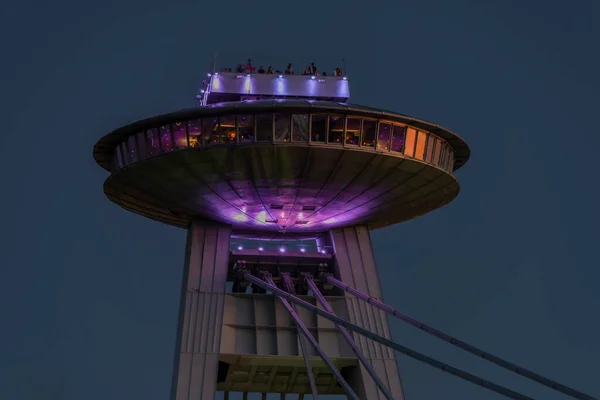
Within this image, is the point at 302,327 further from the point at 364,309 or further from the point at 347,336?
the point at 364,309

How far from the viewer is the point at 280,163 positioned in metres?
35.3

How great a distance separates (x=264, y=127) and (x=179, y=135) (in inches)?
135

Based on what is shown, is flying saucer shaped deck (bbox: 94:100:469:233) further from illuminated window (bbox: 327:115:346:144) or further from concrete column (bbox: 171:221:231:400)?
concrete column (bbox: 171:221:231:400)

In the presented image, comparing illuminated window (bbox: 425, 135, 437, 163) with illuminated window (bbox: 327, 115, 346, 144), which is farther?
illuminated window (bbox: 425, 135, 437, 163)

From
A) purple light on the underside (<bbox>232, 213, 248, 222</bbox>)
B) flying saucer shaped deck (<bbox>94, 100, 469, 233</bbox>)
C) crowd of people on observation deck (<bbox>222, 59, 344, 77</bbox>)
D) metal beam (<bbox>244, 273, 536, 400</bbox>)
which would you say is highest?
crowd of people on observation deck (<bbox>222, 59, 344, 77</bbox>)

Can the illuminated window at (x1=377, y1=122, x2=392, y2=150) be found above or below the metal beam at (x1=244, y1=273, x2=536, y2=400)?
above

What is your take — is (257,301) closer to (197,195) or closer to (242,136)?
(197,195)

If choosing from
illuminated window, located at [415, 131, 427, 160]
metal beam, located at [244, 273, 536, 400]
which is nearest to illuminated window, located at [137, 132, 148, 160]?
metal beam, located at [244, 273, 536, 400]

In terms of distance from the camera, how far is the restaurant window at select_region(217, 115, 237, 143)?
34531 mm

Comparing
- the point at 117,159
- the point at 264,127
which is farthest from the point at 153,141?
the point at 264,127

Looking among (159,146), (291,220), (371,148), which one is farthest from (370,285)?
(159,146)

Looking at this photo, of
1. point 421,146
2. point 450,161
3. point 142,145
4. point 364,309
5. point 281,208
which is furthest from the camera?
point 364,309

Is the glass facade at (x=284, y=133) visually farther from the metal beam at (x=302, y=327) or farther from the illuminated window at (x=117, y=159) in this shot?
the metal beam at (x=302, y=327)

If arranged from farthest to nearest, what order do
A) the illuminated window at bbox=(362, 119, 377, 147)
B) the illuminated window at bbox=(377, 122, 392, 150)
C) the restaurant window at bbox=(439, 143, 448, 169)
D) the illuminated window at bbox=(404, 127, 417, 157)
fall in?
1. the restaurant window at bbox=(439, 143, 448, 169)
2. the illuminated window at bbox=(404, 127, 417, 157)
3. the illuminated window at bbox=(377, 122, 392, 150)
4. the illuminated window at bbox=(362, 119, 377, 147)
